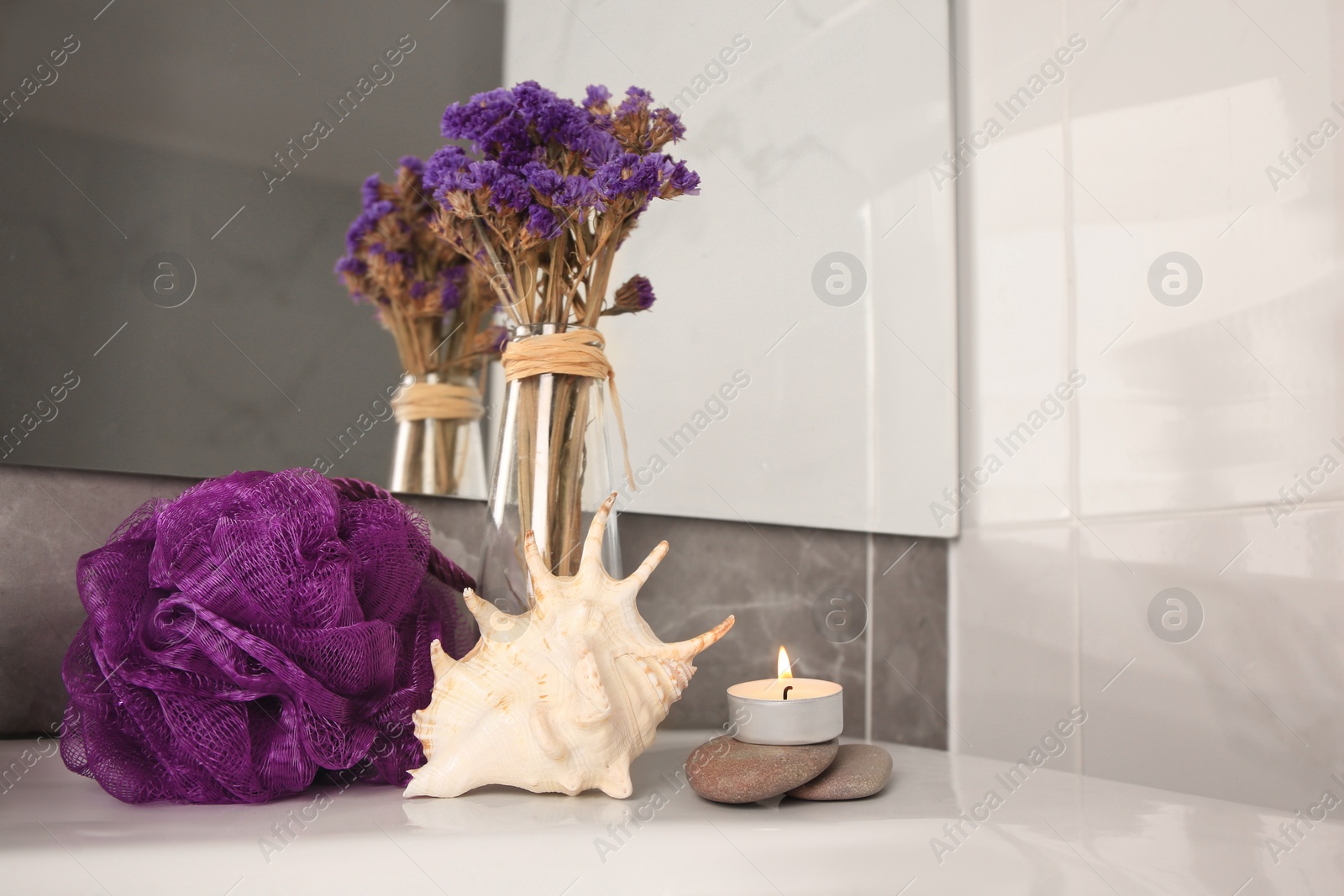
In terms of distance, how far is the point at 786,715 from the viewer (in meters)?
0.51

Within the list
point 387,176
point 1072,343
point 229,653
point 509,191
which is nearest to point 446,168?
point 509,191

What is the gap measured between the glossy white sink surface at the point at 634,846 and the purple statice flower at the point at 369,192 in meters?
0.43

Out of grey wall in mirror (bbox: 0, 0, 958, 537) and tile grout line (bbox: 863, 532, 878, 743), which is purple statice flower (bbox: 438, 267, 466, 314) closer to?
grey wall in mirror (bbox: 0, 0, 958, 537)

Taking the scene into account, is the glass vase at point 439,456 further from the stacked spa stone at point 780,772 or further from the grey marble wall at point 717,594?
the stacked spa stone at point 780,772

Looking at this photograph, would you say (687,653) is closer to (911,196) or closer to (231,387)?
(231,387)

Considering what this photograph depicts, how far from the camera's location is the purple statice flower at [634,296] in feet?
2.21

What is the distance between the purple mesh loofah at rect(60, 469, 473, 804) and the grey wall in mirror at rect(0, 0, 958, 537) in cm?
18

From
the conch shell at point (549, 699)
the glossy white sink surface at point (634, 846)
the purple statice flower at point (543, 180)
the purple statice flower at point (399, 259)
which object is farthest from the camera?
the purple statice flower at point (399, 259)

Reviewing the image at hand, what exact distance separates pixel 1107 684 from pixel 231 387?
715 mm

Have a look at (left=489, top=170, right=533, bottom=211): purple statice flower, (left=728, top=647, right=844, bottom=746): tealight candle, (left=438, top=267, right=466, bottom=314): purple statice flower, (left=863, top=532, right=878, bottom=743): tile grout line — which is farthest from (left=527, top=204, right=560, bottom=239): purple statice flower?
(left=863, top=532, right=878, bottom=743): tile grout line

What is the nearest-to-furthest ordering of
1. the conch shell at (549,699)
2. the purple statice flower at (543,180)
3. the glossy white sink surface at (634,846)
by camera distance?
the glossy white sink surface at (634,846) → the conch shell at (549,699) → the purple statice flower at (543,180)

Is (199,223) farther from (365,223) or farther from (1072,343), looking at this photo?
(1072,343)

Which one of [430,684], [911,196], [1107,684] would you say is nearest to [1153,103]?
[911,196]

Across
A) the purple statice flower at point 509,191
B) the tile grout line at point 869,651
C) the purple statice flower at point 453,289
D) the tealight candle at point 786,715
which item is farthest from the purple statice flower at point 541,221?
the tile grout line at point 869,651
